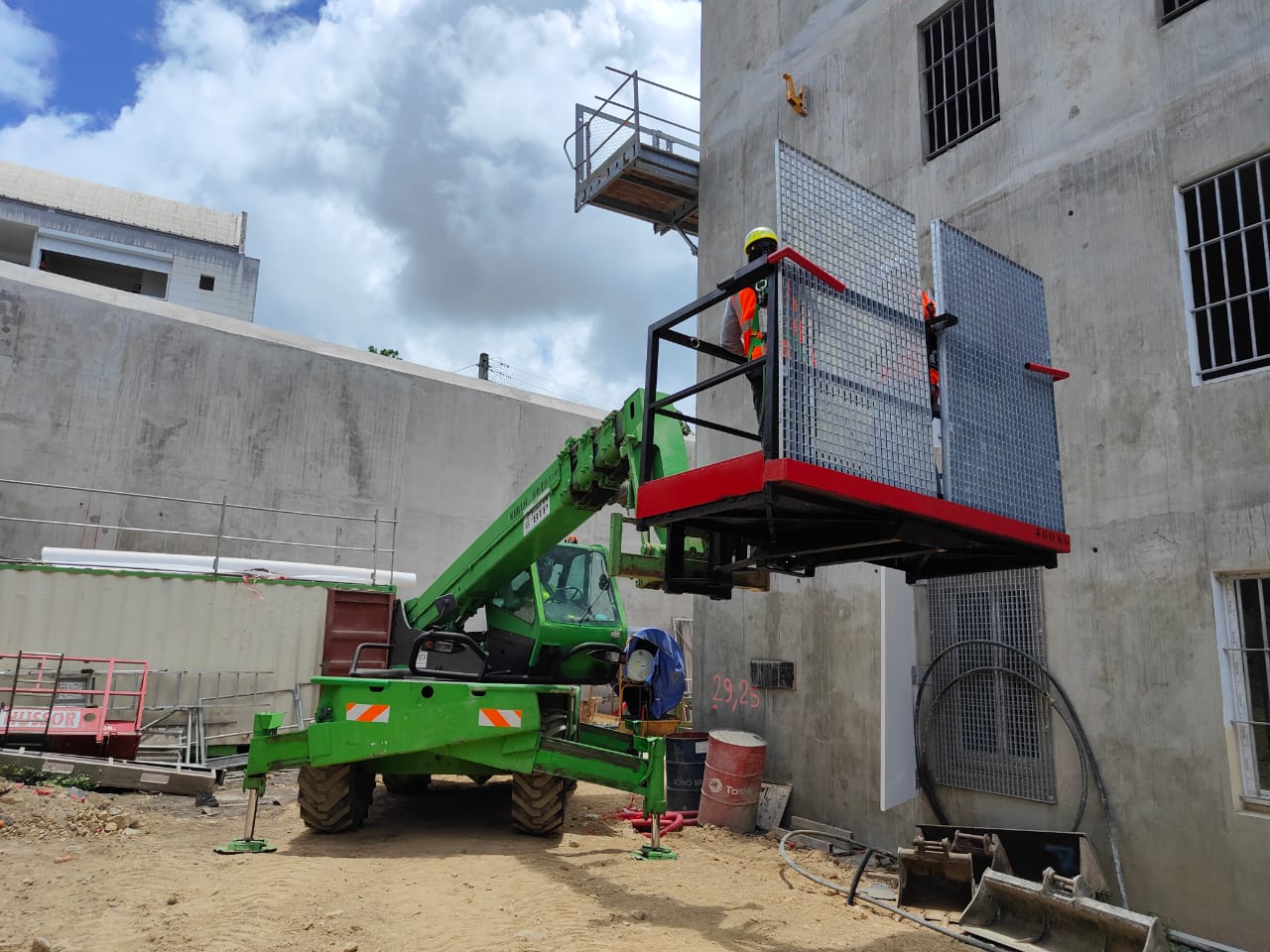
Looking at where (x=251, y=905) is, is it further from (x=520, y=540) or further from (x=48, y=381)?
(x=48, y=381)

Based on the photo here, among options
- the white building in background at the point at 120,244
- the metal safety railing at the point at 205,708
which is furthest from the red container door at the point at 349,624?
the white building in background at the point at 120,244

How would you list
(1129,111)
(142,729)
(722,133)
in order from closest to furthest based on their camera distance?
(1129,111)
(142,729)
(722,133)

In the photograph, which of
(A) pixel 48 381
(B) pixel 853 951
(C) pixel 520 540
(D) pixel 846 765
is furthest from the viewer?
(A) pixel 48 381

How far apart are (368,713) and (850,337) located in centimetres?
561

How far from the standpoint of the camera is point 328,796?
8.16 m

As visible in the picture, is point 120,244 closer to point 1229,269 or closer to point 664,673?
point 664,673

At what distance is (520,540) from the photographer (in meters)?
8.59

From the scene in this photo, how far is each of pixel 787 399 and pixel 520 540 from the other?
4903mm

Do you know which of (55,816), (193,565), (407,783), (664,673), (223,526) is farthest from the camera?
(223,526)

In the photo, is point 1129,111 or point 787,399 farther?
point 1129,111

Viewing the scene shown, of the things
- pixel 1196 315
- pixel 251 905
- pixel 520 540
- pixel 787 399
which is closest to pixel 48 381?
pixel 520 540

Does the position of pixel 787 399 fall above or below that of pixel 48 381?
below

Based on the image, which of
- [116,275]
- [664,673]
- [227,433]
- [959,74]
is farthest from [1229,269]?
[116,275]

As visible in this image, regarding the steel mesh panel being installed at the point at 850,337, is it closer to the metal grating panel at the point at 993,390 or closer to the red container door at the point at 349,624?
the metal grating panel at the point at 993,390
